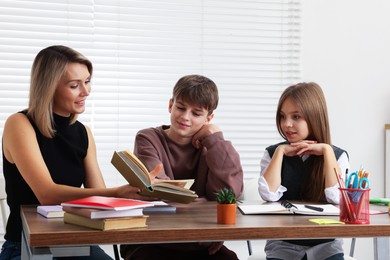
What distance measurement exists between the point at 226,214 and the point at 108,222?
0.35 m

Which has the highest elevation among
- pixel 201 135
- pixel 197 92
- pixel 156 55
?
pixel 156 55

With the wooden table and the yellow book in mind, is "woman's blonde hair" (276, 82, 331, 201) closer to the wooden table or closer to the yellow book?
the wooden table

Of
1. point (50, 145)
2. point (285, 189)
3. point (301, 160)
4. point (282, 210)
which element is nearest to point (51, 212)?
point (50, 145)

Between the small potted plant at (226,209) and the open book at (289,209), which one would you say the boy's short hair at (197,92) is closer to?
the open book at (289,209)

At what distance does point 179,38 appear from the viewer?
151 inches

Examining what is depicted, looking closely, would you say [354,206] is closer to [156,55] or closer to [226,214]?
[226,214]

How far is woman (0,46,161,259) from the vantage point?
2.15m

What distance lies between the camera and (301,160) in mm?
2541

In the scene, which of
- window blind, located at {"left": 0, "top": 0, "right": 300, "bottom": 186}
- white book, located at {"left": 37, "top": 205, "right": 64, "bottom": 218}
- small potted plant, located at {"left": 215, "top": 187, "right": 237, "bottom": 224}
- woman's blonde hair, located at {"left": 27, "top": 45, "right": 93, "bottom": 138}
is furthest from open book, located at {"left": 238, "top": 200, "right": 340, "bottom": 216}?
window blind, located at {"left": 0, "top": 0, "right": 300, "bottom": 186}

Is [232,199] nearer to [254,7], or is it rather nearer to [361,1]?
[254,7]

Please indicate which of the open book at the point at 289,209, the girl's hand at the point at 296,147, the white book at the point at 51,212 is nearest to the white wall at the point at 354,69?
the girl's hand at the point at 296,147

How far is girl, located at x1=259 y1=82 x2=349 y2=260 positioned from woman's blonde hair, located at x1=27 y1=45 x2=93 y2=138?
33.5 inches

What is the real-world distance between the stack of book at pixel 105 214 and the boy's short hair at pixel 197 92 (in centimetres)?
81

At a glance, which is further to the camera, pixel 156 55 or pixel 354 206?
pixel 156 55
